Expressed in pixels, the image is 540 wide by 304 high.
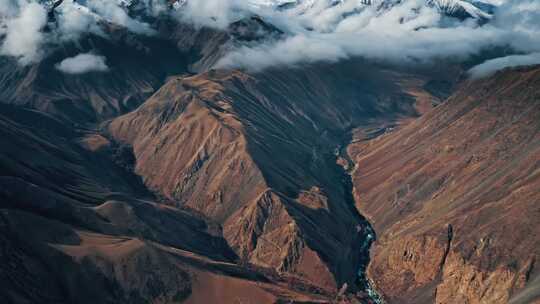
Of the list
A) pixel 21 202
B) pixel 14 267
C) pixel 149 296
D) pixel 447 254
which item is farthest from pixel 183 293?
pixel 447 254

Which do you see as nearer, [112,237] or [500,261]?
[500,261]

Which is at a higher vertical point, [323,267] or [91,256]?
[91,256]

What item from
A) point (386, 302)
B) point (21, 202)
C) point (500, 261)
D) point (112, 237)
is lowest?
point (386, 302)

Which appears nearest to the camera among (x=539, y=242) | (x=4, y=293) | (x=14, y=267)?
(x=4, y=293)

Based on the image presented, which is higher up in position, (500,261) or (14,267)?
(14,267)

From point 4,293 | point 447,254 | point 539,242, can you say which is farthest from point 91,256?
point 539,242

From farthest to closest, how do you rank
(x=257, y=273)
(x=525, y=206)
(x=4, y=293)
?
(x=257, y=273)
(x=525, y=206)
(x=4, y=293)

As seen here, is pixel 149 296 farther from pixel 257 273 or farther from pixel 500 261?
pixel 500 261

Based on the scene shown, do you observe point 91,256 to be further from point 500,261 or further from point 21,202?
point 500,261

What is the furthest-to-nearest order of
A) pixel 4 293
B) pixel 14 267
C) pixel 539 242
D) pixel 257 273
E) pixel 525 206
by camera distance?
pixel 257 273, pixel 525 206, pixel 539 242, pixel 14 267, pixel 4 293
